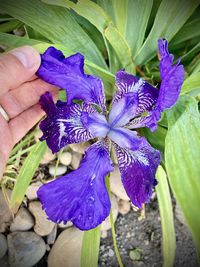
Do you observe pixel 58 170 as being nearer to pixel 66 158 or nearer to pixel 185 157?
pixel 66 158

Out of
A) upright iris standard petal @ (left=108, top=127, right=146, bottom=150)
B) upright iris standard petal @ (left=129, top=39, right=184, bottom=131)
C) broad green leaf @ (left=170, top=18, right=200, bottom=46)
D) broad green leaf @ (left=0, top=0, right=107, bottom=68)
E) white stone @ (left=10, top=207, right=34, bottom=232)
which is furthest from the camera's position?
white stone @ (left=10, top=207, right=34, bottom=232)

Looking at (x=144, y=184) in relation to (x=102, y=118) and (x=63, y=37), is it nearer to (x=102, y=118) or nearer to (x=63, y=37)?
(x=102, y=118)

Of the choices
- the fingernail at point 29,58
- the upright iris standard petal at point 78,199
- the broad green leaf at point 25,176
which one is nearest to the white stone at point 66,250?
the broad green leaf at point 25,176

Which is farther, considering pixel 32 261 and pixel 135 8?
pixel 32 261

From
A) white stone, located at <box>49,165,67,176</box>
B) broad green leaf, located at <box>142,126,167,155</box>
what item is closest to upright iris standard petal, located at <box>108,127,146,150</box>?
broad green leaf, located at <box>142,126,167,155</box>

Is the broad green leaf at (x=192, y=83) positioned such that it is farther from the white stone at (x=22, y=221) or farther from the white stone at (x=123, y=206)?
the white stone at (x=22, y=221)

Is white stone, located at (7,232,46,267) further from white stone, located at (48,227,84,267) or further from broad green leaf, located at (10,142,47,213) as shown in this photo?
broad green leaf, located at (10,142,47,213)

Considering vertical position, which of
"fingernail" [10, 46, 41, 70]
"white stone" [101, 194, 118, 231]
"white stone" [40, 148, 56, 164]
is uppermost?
"fingernail" [10, 46, 41, 70]

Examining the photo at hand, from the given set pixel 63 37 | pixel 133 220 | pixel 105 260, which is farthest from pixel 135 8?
pixel 105 260
